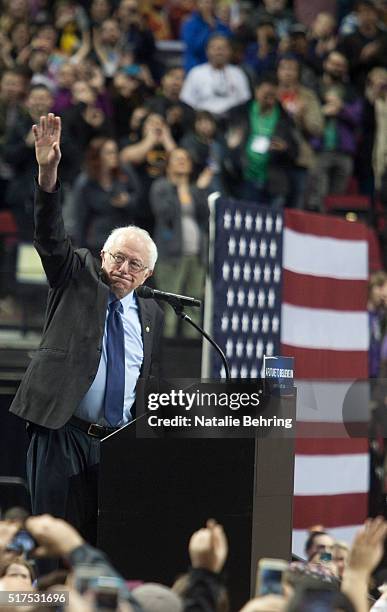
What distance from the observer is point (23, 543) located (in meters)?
5.14

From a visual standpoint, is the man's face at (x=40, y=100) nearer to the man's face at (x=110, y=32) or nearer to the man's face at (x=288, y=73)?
the man's face at (x=110, y=32)

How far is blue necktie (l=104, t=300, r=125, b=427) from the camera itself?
577cm

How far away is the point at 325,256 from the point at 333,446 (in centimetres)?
411

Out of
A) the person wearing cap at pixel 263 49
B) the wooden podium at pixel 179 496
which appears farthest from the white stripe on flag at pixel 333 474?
the person wearing cap at pixel 263 49

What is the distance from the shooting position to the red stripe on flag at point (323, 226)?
10461 millimetres

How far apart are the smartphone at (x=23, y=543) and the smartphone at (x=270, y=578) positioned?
93 cm

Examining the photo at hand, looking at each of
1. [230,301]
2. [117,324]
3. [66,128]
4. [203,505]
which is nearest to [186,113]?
[66,128]

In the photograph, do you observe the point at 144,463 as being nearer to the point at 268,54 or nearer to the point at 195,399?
the point at 195,399

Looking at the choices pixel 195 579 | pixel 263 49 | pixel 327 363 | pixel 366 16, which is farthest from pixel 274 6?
pixel 195 579

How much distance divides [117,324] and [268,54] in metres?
9.88

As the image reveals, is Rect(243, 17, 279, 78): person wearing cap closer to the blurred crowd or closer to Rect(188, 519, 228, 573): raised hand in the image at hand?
the blurred crowd

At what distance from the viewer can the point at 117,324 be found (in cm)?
594

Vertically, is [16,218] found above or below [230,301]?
above

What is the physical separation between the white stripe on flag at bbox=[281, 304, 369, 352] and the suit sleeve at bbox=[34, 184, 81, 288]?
4587 mm
